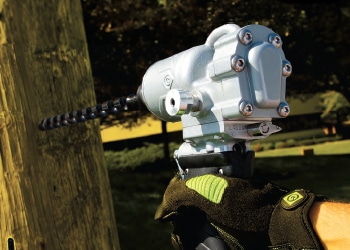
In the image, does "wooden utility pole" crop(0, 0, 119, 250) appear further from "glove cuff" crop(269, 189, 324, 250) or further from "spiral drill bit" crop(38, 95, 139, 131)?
"glove cuff" crop(269, 189, 324, 250)

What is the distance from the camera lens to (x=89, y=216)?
7.24ft

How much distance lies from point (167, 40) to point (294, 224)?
170 inches

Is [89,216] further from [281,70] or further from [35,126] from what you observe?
[281,70]

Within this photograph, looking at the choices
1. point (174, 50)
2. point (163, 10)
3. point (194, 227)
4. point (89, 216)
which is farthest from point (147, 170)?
point (194, 227)

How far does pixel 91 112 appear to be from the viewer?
192 cm

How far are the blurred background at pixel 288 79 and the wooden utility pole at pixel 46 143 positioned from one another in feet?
9.86

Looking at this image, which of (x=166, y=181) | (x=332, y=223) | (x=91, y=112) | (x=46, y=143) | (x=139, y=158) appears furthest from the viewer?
(x=166, y=181)

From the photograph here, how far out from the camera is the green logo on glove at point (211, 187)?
1.24 m

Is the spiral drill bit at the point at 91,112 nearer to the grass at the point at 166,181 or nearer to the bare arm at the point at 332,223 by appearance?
the bare arm at the point at 332,223

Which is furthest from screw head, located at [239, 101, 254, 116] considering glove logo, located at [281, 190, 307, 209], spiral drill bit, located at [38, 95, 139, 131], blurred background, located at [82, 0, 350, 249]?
blurred background, located at [82, 0, 350, 249]

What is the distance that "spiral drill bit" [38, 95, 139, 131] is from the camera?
5.55 ft

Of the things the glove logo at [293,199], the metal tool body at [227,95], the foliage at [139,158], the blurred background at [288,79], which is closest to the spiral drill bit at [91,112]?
the metal tool body at [227,95]

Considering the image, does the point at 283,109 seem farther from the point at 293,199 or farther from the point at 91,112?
the point at 91,112

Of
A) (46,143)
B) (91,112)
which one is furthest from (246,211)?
(46,143)
